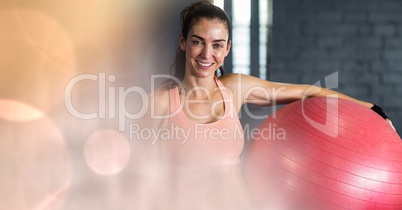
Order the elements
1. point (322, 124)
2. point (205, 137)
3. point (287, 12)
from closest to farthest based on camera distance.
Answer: point (322, 124)
point (205, 137)
point (287, 12)

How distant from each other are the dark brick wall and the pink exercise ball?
62.7 inches

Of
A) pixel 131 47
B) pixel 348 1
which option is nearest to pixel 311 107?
pixel 131 47

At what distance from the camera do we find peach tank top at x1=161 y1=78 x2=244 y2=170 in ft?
5.11

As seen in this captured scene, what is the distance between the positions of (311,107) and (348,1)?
1.88 metres

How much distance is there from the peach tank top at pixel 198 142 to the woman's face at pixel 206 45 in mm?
166

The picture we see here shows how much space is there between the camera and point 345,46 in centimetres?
299

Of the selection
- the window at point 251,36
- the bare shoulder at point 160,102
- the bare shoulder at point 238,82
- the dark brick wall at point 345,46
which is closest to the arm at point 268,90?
the bare shoulder at point 238,82

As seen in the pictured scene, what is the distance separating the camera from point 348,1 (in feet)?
9.73

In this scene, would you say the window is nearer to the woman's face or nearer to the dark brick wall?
the dark brick wall

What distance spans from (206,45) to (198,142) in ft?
1.19

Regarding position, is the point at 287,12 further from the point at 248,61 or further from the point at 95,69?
the point at 95,69

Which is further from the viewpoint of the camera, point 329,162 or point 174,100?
point 174,100

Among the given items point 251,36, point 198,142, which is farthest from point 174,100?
point 251,36

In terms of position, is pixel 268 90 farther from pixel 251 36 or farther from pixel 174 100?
pixel 251 36
